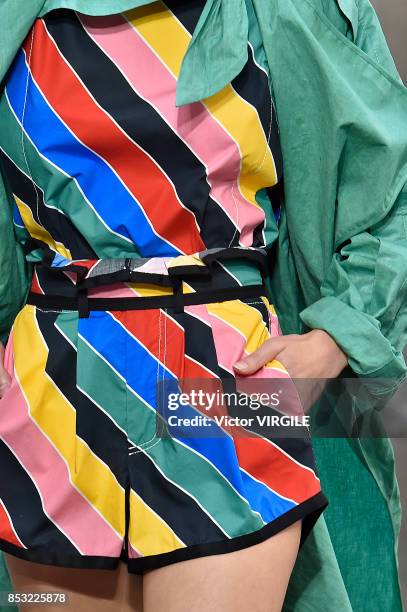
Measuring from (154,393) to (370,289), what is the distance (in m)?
0.26

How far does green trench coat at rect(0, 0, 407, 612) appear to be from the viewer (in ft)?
3.07

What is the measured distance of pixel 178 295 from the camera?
3.07 feet

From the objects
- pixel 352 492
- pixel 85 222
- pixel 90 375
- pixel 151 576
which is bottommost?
pixel 352 492

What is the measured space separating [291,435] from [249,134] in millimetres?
304

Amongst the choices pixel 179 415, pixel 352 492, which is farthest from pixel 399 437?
pixel 179 415

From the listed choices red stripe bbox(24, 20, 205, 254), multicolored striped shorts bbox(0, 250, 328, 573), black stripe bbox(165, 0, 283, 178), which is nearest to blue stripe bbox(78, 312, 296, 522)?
multicolored striped shorts bbox(0, 250, 328, 573)

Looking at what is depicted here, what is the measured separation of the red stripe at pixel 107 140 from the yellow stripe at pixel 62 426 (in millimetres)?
174

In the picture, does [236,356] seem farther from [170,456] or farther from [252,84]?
[252,84]

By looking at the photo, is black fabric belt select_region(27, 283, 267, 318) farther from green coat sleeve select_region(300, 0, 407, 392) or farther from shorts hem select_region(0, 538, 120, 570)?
shorts hem select_region(0, 538, 120, 570)

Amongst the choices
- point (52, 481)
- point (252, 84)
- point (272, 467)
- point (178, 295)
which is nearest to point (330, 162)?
point (252, 84)

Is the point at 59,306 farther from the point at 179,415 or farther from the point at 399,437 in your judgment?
the point at 399,437

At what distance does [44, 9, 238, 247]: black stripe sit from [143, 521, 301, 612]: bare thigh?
0.33 meters

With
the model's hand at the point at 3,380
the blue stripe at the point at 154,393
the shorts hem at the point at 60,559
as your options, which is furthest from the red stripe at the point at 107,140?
the shorts hem at the point at 60,559

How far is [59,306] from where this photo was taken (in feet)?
3.15
